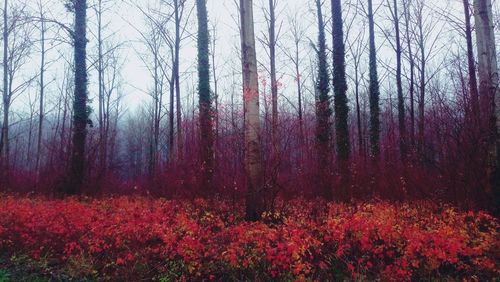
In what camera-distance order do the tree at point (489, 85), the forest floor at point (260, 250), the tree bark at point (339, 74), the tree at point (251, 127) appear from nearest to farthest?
the forest floor at point (260, 250), the tree at point (489, 85), the tree at point (251, 127), the tree bark at point (339, 74)

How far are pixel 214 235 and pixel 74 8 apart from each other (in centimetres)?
A: 1236

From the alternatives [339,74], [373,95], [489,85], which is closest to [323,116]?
[339,74]

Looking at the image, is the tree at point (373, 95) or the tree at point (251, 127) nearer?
the tree at point (251, 127)

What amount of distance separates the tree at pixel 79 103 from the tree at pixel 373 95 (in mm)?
12556

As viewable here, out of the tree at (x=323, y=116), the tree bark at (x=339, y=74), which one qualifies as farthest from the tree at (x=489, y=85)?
the tree bark at (x=339, y=74)

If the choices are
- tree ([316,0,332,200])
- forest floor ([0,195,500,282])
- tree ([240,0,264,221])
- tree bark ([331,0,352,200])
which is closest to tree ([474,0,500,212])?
forest floor ([0,195,500,282])

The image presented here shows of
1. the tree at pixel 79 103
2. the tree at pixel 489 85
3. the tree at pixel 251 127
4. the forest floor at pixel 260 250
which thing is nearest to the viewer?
the forest floor at pixel 260 250

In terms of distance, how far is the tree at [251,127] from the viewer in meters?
6.43

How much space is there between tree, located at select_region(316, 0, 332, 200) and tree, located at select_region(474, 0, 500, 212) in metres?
3.92

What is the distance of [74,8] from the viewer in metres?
13.5

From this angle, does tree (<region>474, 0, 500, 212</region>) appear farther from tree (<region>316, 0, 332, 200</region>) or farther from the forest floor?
tree (<region>316, 0, 332, 200</region>)

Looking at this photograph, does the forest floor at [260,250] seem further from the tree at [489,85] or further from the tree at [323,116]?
the tree at [323,116]

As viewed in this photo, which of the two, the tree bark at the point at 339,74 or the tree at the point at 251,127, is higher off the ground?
the tree bark at the point at 339,74

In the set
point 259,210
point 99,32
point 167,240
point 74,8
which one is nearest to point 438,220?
point 259,210
